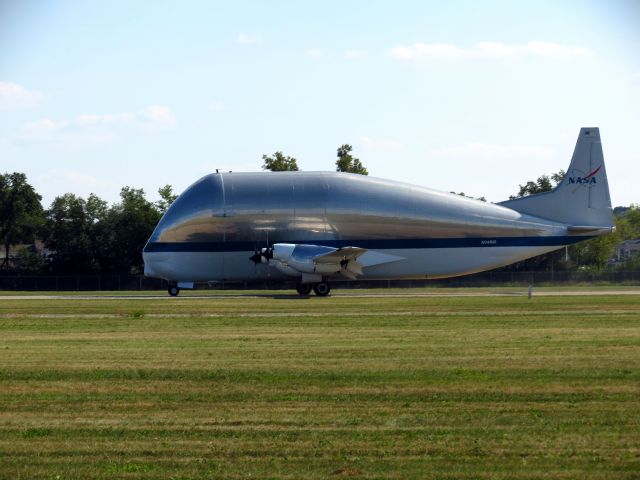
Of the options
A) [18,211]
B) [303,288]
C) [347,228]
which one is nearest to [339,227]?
[347,228]

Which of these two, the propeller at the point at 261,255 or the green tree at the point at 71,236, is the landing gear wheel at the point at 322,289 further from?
the green tree at the point at 71,236

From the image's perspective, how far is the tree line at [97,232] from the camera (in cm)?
9231

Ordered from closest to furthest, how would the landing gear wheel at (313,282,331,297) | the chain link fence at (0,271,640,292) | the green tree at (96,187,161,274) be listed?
the landing gear wheel at (313,282,331,297), the chain link fence at (0,271,640,292), the green tree at (96,187,161,274)

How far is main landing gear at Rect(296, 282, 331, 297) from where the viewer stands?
5874 cm

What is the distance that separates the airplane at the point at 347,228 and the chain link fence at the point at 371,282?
1685 cm

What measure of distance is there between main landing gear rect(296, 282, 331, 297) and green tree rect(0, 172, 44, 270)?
58.9m

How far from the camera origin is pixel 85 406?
52.9 ft

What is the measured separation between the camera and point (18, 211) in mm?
109875

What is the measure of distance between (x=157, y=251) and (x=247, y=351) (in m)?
38.3

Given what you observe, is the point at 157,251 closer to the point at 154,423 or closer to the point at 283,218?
the point at 283,218

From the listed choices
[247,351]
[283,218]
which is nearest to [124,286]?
[283,218]

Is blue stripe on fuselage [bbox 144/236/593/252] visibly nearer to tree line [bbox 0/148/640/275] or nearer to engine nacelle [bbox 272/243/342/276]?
engine nacelle [bbox 272/243/342/276]

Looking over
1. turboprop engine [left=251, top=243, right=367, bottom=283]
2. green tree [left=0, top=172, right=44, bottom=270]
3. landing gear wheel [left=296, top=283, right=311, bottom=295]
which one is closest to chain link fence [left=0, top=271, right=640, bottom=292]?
landing gear wheel [left=296, top=283, right=311, bottom=295]

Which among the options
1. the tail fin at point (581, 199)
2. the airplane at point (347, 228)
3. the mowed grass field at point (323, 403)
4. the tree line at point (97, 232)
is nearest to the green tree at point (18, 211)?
the tree line at point (97, 232)
